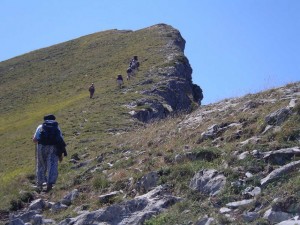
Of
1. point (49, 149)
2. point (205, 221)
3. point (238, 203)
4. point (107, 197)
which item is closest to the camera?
point (205, 221)

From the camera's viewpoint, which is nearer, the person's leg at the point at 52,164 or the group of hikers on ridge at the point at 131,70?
the person's leg at the point at 52,164

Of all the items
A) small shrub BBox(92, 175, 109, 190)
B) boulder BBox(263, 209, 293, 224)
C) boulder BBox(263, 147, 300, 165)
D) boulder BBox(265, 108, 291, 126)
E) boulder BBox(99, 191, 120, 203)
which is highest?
boulder BBox(265, 108, 291, 126)

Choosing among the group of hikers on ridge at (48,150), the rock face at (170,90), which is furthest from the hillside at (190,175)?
the rock face at (170,90)

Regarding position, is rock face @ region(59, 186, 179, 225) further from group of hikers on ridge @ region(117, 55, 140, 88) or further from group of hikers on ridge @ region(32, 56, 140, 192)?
group of hikers on ridge @ region(117, 55, 140, 88)

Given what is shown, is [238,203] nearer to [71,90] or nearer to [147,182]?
[147,182]

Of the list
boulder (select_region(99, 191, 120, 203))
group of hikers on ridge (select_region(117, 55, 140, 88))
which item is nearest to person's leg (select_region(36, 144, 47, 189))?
boulder (select_region(99, 191, 120, 203))

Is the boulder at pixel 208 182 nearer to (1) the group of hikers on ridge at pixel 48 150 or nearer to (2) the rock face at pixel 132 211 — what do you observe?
(2) the rock face at pixel 132 211

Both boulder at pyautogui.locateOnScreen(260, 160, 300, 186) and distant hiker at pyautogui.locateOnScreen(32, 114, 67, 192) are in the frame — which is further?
→ distant hiker at pyautogui.locateOnScreen(32, 114, 67, 192)

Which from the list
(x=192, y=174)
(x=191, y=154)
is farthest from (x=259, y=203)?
(x=191, y=154)

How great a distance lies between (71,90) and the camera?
52.5 metres

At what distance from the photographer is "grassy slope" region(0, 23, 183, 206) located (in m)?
26.6

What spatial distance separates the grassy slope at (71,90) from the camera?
2664 cm

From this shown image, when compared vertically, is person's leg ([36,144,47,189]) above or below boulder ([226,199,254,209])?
above

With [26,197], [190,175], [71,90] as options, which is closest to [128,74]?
[71,90]
